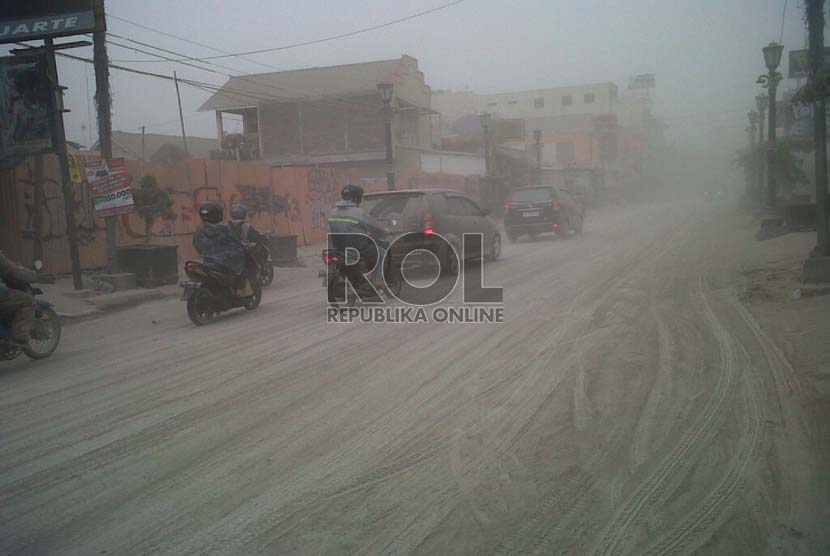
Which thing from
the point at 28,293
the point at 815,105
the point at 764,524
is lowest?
the point at 764,524

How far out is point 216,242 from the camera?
918cm

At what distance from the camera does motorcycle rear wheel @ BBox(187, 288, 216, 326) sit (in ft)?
29.1

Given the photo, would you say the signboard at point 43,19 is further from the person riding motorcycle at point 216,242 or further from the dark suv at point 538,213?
the dark suv at point 538,213

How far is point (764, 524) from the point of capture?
3.19 meters

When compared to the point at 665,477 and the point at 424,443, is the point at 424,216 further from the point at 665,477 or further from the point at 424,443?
Answer: the point at 665,477

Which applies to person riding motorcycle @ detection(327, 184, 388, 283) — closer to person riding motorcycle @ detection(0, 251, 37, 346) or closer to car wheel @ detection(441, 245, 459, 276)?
car wheel @ detection(441, 245, 459, 276)

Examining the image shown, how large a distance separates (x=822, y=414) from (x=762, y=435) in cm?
65

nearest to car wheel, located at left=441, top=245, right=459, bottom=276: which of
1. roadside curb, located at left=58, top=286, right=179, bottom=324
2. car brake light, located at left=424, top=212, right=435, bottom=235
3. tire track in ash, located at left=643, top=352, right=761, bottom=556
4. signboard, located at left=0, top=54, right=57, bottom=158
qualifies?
car brake light, located at left=424, top=212, right=435, bottom=235

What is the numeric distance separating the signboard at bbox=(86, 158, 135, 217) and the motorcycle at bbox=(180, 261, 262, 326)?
3.83 m

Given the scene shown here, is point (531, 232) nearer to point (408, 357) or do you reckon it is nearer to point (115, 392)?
point (408, 357)

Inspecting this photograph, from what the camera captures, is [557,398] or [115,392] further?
[115,392]

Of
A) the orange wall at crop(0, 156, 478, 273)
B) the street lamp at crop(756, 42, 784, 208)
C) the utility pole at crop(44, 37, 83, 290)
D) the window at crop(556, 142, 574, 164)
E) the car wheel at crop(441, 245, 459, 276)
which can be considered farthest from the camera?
the window at crop(556, 142, 574, 164)

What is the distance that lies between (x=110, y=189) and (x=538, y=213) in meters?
13.2

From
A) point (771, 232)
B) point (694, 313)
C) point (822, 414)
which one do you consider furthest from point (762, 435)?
point (771, 232)
